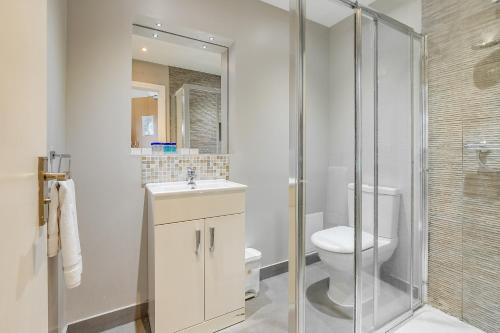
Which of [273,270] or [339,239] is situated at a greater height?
[339,239]

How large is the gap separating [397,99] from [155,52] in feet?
6.29

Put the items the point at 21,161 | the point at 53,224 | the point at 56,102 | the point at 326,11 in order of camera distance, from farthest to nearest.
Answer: the point at 326,11
the point at 56,102
the point at 53,224
the point at 21,161

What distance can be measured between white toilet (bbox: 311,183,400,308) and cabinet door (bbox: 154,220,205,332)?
2.47ft

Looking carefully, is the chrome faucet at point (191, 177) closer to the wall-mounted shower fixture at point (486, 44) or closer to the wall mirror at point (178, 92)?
the wall mirror at point (178, 92)

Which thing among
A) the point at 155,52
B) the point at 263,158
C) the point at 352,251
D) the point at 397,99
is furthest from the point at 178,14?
the point at 352,251

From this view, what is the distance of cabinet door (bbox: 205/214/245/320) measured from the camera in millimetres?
1699

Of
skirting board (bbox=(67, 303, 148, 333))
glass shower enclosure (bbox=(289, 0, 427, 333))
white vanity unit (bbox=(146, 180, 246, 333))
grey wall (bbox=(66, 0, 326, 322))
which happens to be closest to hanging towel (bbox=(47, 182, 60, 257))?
white vanity unit (bbox=(146, 180, 246, 333))

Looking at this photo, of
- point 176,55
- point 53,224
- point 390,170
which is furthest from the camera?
point 176,55

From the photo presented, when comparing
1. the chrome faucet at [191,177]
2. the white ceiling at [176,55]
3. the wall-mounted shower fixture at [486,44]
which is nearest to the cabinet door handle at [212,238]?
the chrome faucet at [191,177]

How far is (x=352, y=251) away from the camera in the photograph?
1.65 meters

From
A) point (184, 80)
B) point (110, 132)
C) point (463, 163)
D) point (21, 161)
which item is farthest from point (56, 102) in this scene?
point (463, 163)

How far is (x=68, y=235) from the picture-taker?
1.08m

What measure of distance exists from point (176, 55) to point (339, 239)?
76.4 inches

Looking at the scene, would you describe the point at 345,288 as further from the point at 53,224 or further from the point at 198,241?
the point at 53,224
